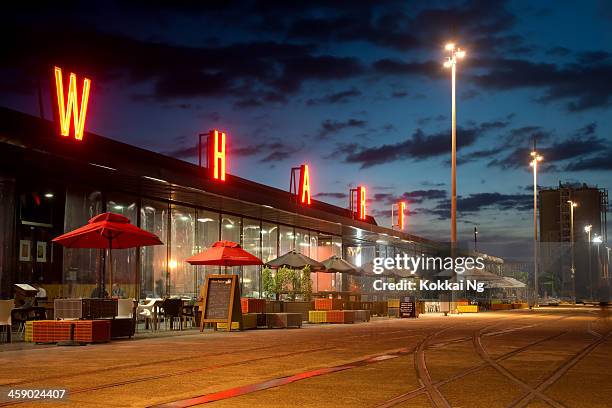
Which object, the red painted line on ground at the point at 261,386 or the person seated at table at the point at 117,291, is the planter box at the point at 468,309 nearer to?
the person seated at table at the point at 117,291

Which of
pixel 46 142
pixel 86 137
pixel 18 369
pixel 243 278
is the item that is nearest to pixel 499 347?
pixel 18 369

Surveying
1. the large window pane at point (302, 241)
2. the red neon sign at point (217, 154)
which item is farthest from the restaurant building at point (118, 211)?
the large window pane at point (302, 241)

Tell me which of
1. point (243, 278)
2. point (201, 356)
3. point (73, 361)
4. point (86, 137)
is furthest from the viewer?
point (243, 278)

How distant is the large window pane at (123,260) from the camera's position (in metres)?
26.2

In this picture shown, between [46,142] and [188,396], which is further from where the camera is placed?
[46,142]

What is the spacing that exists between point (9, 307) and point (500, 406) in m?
12.3

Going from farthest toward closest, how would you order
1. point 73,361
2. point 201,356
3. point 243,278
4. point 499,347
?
point 243,278, point 499,347, point 201,356, point 73,361

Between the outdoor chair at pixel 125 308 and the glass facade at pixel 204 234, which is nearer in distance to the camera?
the outdoor chair at pixel 125 308

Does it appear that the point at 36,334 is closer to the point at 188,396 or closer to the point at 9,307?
the point at 9,307

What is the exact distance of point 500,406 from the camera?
7.81 m

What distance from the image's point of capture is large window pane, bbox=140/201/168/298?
1093 inches

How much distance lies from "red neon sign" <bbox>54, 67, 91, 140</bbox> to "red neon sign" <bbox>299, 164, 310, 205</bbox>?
1690 centimetres

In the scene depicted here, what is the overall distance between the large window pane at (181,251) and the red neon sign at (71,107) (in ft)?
27.6

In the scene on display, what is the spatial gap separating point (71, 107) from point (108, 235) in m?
5.11
